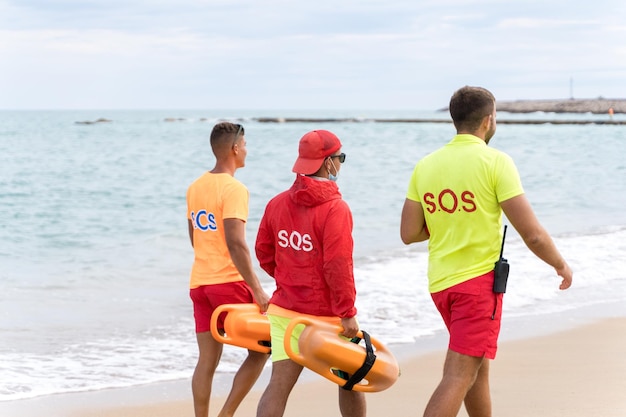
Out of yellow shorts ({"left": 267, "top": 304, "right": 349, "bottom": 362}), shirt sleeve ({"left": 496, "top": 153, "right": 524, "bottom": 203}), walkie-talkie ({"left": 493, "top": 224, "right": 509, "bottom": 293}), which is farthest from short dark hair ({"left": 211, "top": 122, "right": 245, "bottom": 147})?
walkie-talkie ({"left": 493, "top": 224, "right": 509, "bottom": 293})

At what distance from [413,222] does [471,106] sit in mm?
585

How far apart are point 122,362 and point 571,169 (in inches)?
1069

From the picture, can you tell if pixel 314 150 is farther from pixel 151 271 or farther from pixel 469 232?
pixel 151 271

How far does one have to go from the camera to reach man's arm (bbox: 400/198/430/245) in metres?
4.09

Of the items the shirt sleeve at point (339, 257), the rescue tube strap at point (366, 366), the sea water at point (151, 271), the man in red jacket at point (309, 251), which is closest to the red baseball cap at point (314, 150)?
the man in red jacket at point (309, 251)

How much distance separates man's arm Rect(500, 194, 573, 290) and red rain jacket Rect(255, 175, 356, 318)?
0.69 metres

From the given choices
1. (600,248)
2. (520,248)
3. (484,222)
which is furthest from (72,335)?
(600,248)

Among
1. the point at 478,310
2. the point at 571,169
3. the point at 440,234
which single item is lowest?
the point at 571,169

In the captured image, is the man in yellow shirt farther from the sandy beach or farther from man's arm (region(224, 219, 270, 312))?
the sandy beach

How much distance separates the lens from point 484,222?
3889mm

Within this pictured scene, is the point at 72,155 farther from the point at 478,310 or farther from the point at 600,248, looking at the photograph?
the point at 478,310

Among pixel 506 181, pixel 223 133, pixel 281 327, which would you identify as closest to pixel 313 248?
pixel 281 327

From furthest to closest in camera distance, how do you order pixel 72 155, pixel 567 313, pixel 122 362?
pixel 72 155 → pixel 567 313 → pixel 122 362

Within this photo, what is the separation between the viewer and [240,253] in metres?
4.46
